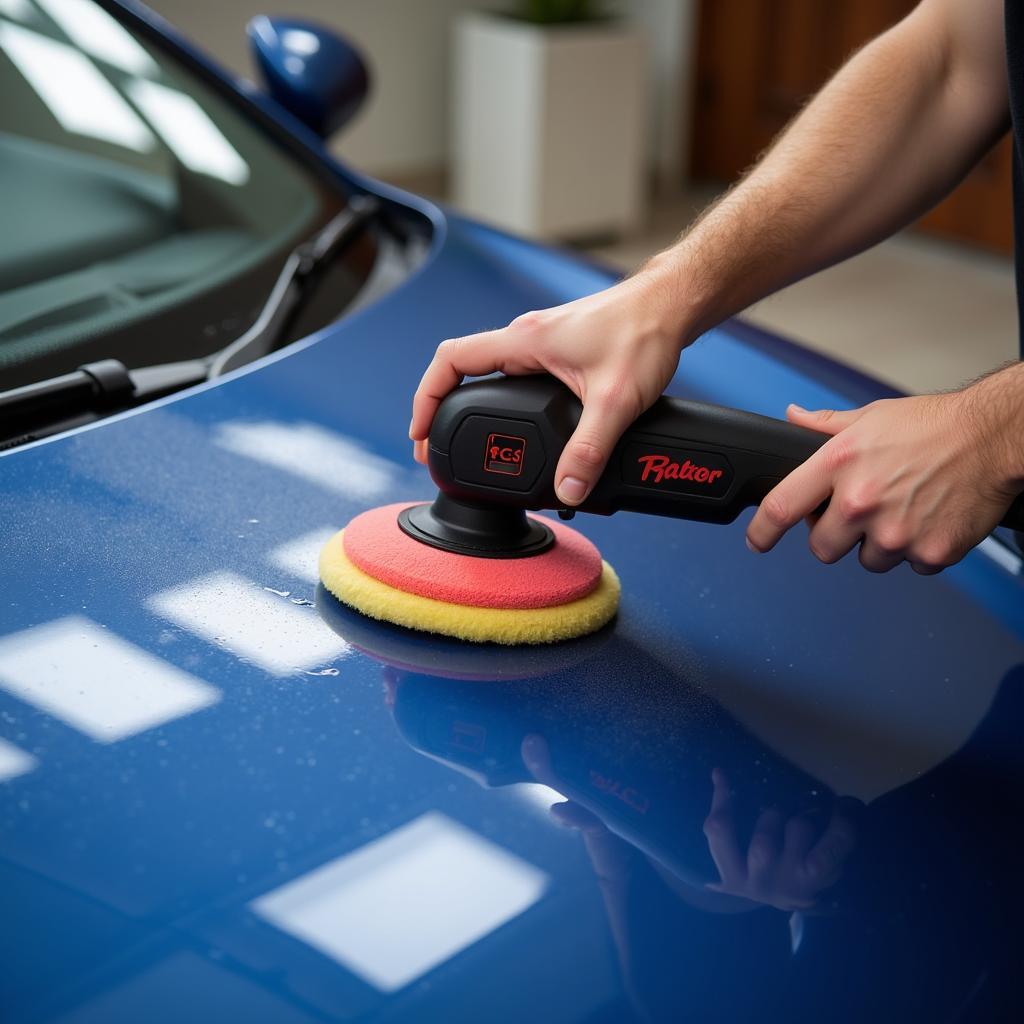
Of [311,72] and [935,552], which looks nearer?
[935,552]

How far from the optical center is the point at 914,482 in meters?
0.94

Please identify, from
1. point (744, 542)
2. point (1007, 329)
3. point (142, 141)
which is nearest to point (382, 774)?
point (744, 542)

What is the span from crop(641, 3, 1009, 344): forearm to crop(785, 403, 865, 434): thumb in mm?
209

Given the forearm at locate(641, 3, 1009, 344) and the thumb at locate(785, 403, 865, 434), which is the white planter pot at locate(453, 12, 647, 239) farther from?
the thumb at locate(785, 403, 865, 434)

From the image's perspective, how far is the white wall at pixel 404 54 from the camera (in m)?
4.56

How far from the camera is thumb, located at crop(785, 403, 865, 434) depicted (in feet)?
3.17

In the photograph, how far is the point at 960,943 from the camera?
2.34 ft

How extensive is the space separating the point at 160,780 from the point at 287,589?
214mm

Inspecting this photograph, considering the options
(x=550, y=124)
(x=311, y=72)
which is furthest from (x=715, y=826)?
(x=550, y=124)

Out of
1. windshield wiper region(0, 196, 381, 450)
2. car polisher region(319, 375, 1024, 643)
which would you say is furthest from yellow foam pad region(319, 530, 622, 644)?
windshield wiper region(0, 196, 381, 450)

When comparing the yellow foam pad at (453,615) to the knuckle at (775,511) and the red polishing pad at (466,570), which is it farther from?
the knuckle at (775,511)

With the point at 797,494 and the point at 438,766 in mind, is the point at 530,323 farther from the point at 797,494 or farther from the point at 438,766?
the point at 438,766

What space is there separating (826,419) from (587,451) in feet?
0.61

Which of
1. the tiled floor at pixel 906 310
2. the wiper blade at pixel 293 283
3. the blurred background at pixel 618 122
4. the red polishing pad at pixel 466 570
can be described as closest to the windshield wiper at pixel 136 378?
the wiper blade at pixel 293 283
